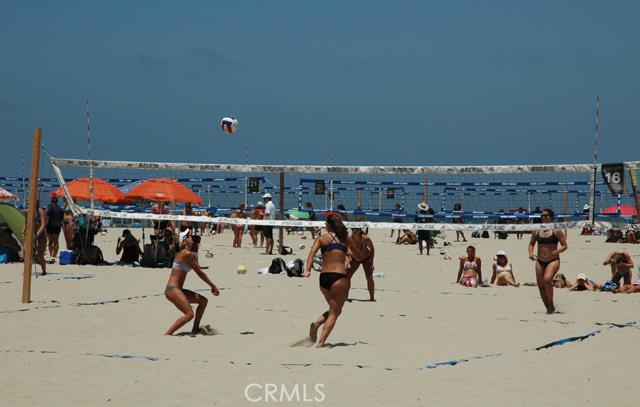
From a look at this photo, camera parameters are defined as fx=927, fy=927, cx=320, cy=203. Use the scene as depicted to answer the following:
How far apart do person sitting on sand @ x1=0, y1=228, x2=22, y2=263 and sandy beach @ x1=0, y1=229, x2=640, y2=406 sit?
9.59 ft

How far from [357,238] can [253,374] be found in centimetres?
513

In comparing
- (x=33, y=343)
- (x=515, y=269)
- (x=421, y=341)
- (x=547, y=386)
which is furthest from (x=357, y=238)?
(x=515, y=269)

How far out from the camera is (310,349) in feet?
24.6

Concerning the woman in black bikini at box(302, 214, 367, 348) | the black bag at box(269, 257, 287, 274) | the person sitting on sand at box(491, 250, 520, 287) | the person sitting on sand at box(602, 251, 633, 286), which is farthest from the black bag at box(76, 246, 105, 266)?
the woman in black bikini at box(302, 214, 367, 348)

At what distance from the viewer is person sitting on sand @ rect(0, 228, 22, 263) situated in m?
16.4

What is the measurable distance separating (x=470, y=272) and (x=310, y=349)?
6.57 meters

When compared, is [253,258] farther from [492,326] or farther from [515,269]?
[492,326]

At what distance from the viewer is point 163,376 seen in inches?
248

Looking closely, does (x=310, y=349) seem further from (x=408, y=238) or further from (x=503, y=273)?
(x=408, y=238)

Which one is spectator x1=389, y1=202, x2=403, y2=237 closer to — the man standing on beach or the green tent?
the man standing on beach

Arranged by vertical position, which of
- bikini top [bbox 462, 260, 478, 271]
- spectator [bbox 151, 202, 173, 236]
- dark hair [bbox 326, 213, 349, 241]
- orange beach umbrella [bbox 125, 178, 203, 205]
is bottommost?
bikini top [bbox 462, 260, 478, 271]

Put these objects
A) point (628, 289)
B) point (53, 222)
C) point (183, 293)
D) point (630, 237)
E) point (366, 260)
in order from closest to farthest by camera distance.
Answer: point (183, 293) → point (366, 260) → point (628, 289) → point (53, 222) → point (630, 237)

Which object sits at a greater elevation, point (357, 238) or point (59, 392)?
point (357, 238)

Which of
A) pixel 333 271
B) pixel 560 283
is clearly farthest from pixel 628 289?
pixel 333 271
